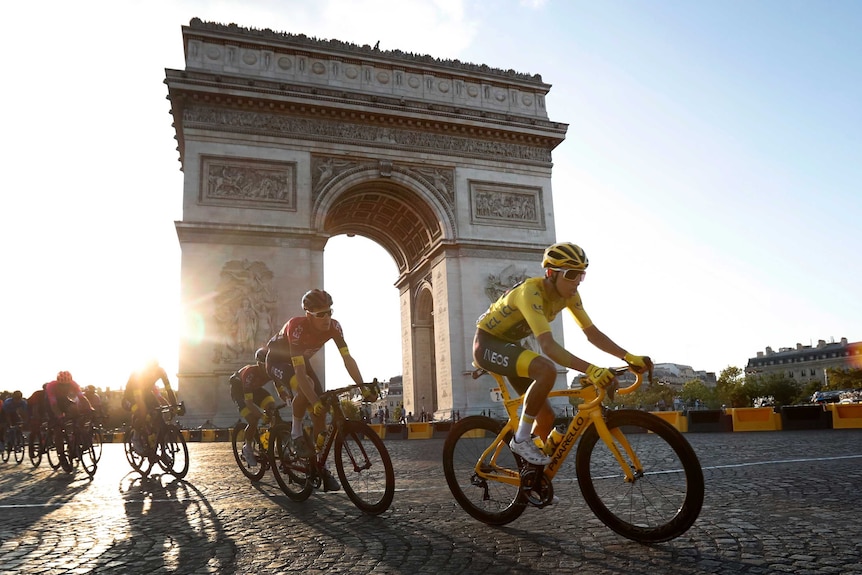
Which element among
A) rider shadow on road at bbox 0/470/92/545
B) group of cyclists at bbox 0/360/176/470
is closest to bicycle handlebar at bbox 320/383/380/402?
rider shadow on road at bbox 0/470/92/545

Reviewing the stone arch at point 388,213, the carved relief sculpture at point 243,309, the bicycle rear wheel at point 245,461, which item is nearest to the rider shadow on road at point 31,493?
the bicycle rear wheel at point 245,461

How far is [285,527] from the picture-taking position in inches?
176

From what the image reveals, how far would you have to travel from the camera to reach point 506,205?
2719 cm

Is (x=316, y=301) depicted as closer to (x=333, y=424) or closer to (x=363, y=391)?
(x=363, y=391)

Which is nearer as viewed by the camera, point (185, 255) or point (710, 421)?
point (710, 421)

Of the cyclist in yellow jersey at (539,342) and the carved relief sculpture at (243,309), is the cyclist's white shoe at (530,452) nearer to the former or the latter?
the cyclist in yellow jersey at (539,342)

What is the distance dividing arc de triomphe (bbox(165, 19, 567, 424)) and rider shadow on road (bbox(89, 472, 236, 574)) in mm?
16118

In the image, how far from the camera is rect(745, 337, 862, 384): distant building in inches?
3775

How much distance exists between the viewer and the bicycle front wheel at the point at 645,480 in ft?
10.9

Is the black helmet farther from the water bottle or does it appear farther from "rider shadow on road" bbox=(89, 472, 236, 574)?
the water bottle

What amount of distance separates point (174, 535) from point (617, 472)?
9.54ft

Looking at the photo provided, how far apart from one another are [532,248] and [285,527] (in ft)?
75.8

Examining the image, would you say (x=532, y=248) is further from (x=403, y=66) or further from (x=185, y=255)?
(x=185, y=255)

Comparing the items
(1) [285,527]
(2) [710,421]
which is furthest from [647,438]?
(2) [710,421]
